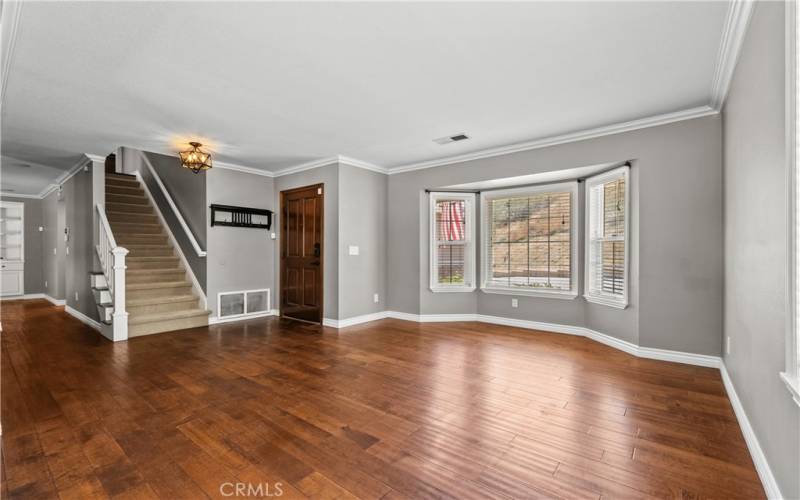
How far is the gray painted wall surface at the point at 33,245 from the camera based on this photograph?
8.70 metres

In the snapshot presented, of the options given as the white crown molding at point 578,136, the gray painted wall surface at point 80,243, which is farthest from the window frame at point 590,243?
the gray painted wall surface at point 80,243

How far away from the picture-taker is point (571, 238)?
198 inches

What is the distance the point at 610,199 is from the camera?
4453mm

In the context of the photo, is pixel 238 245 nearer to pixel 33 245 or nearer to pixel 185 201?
pixel 185 201

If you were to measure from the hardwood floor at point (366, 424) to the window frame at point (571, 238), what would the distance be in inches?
39.6

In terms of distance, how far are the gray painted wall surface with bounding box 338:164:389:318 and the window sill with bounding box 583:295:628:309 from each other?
315 cm

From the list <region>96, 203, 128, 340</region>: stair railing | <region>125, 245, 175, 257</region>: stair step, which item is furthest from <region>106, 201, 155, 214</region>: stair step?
<region>96, 203, 128, 340</region>: stair railing

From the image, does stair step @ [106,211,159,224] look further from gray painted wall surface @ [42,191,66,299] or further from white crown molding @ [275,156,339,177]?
white crown molding @ [275,156,339,177]

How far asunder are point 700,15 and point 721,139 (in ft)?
6.06

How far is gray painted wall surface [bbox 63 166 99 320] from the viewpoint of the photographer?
554 cm

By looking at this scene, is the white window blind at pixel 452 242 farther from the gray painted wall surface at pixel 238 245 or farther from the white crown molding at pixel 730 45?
the white crown molding at pixel 730 45

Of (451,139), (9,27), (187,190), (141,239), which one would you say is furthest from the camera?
(141,239)

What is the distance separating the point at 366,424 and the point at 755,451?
222cm

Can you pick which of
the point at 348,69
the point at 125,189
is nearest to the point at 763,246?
the point at 348,69
